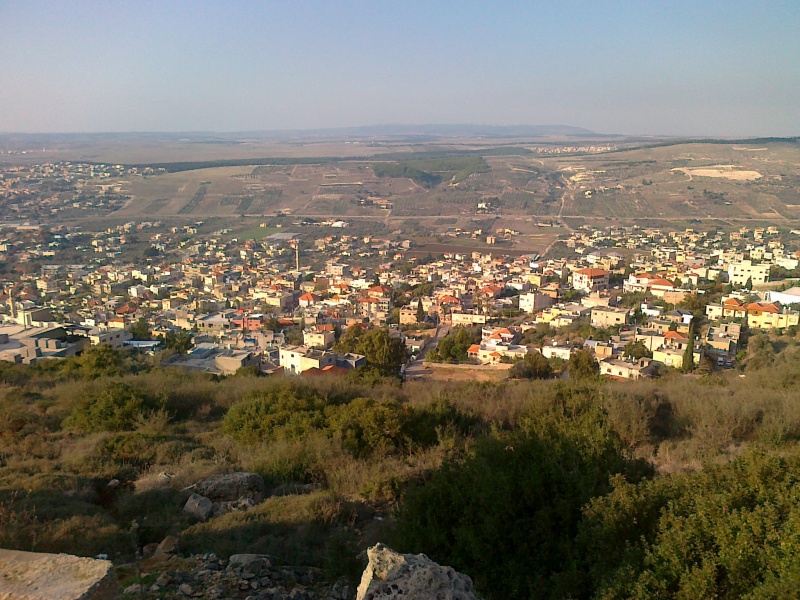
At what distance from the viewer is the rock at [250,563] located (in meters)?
3.47

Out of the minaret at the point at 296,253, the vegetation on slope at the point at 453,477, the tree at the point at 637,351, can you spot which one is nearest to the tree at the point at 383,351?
the vegetation on slope at the point at 453,477

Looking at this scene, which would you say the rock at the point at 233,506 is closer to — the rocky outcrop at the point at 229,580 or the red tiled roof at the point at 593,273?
the rocky outcrop at the point at 229,580

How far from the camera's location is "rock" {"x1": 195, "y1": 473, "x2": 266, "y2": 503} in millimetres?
5047

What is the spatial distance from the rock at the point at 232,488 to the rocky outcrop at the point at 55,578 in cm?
224

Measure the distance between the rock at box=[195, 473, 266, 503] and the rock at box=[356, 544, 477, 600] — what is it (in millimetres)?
2498

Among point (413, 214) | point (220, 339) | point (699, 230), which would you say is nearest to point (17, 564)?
point (220, 339)

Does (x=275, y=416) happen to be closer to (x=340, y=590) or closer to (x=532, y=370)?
(x=340, y=590)

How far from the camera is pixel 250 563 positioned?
11.6 feet

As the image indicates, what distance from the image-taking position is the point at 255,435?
6.97 metres

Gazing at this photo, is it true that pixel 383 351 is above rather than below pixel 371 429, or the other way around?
below

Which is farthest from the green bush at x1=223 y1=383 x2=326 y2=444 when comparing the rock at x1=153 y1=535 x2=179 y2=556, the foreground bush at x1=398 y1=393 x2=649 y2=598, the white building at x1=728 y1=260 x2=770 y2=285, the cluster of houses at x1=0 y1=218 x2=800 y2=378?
the white building at x1=728 y1=260 x2=770 y2=285

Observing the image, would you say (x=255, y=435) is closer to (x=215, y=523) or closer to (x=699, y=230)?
(x=215, y=523)

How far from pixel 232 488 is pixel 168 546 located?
118 centimetres

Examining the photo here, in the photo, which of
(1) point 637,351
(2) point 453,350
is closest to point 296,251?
(2) point 453,350
